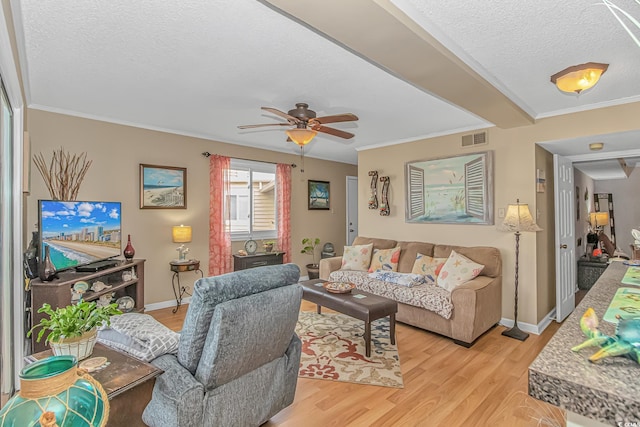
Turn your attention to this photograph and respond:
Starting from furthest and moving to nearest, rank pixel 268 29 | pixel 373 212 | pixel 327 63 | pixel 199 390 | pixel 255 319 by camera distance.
→ pixel 373 212, pixel 327 63, pixel 268 29, pixel 255 319, pixel 199 390

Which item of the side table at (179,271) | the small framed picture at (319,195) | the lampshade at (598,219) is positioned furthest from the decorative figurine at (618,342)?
the lampshade at (598,219)

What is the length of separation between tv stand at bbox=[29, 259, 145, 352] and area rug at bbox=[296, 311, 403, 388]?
1945mm

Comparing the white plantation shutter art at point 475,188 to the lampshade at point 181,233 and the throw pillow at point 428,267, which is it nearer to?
the throw pillow at point 428,267

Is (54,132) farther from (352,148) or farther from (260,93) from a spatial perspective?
(352,148)

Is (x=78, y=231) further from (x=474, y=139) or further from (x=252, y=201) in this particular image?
(x=474, y=139)

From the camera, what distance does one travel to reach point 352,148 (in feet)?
18.5

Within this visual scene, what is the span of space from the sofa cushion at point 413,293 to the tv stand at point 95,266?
2761 millimetres

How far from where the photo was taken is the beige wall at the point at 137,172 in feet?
11.7

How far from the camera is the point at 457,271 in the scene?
366 cm

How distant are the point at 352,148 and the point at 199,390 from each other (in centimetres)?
465

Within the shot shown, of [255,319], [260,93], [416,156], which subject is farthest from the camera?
[416,156]

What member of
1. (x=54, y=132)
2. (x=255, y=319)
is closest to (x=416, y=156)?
(x=255, y=319)

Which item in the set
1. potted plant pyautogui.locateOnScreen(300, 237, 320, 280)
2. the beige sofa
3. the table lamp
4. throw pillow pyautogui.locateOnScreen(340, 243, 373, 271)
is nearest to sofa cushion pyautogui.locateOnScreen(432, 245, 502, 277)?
the beige sofa

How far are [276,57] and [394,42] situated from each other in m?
0.90
